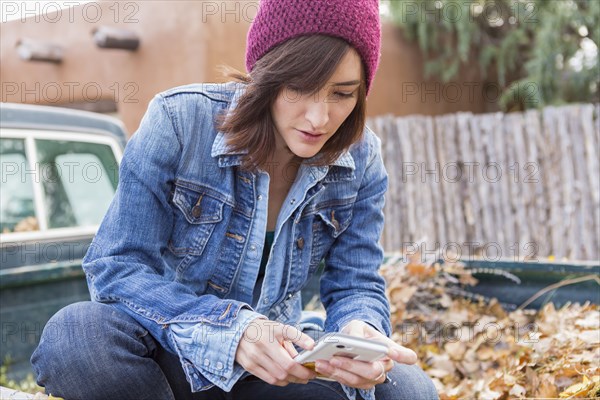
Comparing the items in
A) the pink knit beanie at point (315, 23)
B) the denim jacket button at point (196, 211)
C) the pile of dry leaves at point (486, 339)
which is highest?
the pink knit beanie at point (315, 23)

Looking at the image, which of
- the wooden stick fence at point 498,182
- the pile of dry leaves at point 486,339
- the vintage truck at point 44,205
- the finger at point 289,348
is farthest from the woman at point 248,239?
the wooden stick fence at point 498,182

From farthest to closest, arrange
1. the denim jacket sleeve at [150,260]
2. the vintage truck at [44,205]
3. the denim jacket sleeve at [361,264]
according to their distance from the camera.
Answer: the vintage truck at [44,205]
the denim jacket sleeve at [361,264]
the denim jacket sleeve at [150,260]

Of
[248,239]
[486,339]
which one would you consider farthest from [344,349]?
[486,339]

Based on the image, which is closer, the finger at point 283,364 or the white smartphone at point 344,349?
the white smartphone at point 344,349

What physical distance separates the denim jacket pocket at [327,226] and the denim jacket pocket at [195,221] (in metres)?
0.29

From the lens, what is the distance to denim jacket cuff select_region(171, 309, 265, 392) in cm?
141

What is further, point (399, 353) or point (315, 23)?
point (315, 23)

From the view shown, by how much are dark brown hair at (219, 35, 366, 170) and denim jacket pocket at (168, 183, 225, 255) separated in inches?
5.3

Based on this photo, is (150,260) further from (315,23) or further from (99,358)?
(315,23)

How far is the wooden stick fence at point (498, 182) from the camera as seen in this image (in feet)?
18.9

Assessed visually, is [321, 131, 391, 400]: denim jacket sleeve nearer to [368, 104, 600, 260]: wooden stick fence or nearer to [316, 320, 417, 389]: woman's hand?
[316, 320, 417, 389]: woman's hand

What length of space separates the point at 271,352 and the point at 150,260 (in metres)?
0.41

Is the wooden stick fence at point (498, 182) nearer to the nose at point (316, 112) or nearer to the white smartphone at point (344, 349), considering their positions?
the nose at point (316, 112)

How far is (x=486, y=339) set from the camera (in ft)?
8.87
